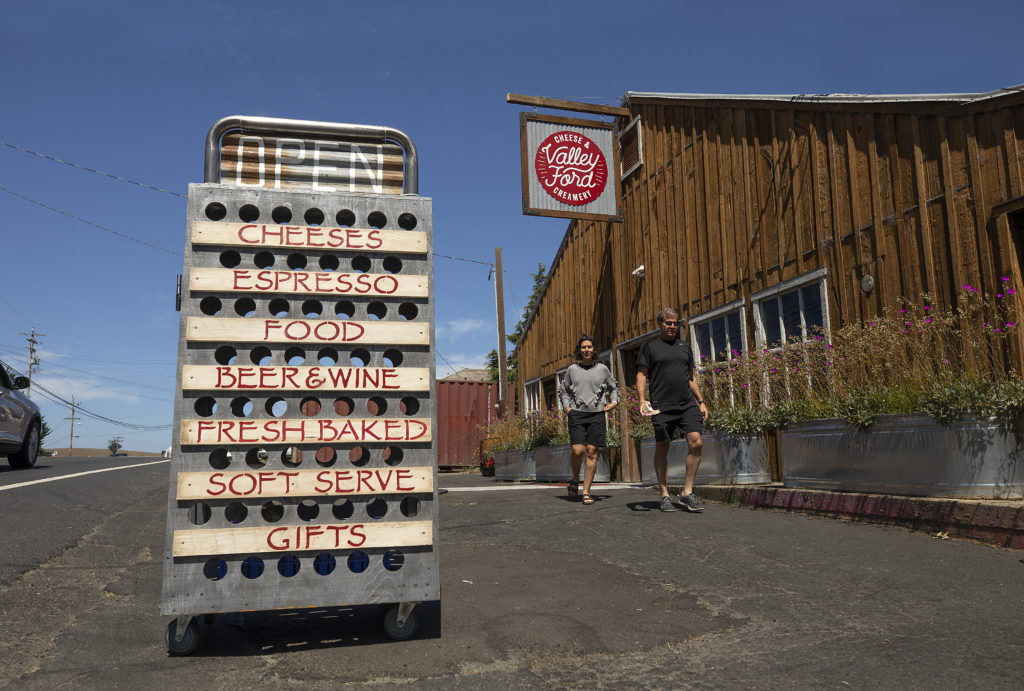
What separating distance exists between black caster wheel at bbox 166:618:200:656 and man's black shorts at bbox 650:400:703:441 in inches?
A: 181

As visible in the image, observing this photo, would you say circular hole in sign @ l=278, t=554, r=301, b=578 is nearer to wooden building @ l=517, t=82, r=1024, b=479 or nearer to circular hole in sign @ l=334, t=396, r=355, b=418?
circular hole in sign @ l=334, t=396, r=355, b=418

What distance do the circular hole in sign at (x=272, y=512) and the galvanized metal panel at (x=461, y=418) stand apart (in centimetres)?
2174

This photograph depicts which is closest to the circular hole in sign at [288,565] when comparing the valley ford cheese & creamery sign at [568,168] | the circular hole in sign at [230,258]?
the circular hole in sign at [230,258]

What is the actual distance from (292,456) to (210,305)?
0.71 meters

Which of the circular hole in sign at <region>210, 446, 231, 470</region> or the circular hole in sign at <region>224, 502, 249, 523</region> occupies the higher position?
the circular hole in sign at <region>210, 446, 231, 470</region>

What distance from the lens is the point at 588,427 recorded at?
7.73 metres

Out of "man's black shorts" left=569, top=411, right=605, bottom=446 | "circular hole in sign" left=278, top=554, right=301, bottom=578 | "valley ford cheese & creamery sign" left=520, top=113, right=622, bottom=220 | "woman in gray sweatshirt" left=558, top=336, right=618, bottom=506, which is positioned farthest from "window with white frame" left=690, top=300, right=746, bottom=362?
"circular hole in sign" left=278, top=554, right=301, bottom=578

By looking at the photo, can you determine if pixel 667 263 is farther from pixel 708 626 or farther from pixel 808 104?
pixel 708 626

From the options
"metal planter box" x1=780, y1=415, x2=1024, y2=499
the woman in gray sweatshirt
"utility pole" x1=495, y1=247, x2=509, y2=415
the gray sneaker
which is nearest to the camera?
"metal planter box" x1=780, y1=415, x2=1024, y2=499

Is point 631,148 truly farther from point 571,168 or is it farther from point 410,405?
point 410,405

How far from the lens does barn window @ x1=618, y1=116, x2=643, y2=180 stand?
12.9 metres

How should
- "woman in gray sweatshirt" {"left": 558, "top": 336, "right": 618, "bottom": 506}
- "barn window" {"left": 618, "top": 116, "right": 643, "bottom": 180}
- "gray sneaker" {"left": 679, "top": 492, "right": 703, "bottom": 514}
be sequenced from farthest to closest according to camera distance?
"barn window" {"left": 618, "top": 116, "right": 643, "bottom": 180}, "woman in gray sweatshirt" {"left": 558, "top": 336, "right": 618, "bottom": 506}, "gray sneaker" {"left": 679, "top": 492, "right": 703, "bottom": 514}

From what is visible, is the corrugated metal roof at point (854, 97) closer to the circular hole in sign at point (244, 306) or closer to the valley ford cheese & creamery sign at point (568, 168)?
the valley ford cheese & creamery sign at point (568, 168)

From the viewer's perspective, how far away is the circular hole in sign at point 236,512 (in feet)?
9.42
